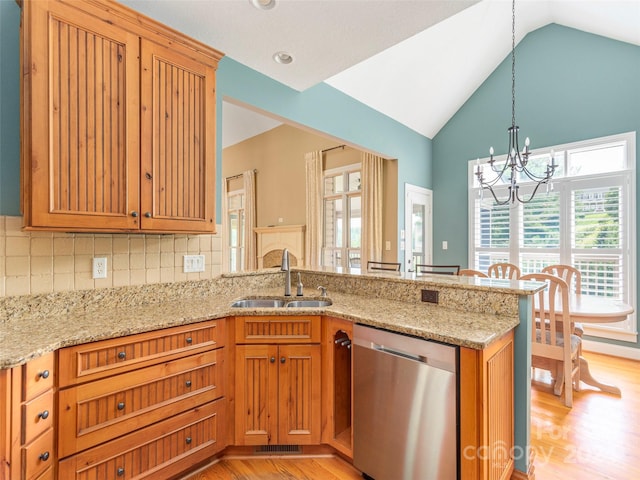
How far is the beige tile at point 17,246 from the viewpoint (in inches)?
62.0

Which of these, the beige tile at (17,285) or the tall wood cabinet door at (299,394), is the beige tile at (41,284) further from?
the tall wood cabinet door at (299,394)

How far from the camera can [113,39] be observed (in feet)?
5.25

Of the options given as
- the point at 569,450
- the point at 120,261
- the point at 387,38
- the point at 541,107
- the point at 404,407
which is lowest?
the point at 569,450

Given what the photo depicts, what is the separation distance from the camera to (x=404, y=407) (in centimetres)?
148

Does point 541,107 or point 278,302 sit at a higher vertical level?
point 541,107

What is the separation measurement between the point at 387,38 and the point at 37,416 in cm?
269

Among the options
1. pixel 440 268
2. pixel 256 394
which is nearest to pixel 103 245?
pixel 256 394

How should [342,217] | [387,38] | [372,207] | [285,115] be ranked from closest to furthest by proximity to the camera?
[387,38] → [285,115] → [372,207] → [342,217]

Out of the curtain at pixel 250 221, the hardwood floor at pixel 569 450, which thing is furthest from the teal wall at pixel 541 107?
the curtain at pixel 250 221

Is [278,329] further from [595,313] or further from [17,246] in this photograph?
[595,313]

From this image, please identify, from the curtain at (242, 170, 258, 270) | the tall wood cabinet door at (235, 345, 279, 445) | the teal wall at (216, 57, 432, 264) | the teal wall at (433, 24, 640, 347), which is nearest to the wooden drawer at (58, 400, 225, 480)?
the tall wood cabinet door at (235, 345, 279, 445)

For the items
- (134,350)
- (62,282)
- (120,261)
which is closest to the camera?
(134,350)

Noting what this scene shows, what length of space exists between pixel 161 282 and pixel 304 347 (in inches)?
41.2

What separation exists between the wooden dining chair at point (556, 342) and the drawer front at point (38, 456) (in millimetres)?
2932
